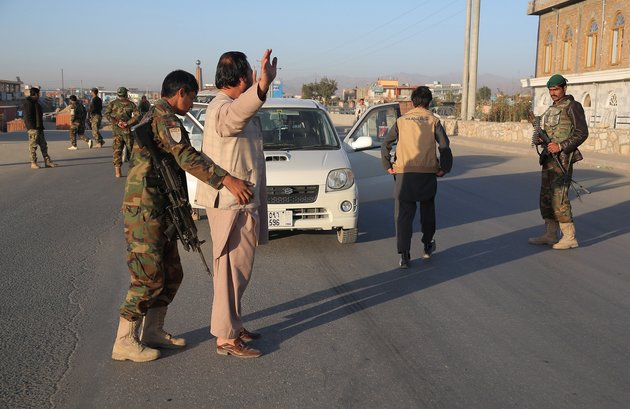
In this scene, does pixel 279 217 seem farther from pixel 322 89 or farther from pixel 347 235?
pixel 322 89

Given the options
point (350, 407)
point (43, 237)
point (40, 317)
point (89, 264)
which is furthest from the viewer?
point (43, 237)

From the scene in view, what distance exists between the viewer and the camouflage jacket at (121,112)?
13.5m

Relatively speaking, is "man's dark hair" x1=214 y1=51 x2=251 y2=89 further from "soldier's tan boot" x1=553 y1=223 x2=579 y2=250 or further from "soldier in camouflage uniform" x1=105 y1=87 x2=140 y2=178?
"soldier in camouflage uniform" x1=105 y1=87 x2=140 y2=178

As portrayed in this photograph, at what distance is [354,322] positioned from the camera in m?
5.00

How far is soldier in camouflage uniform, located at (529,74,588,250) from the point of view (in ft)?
24.2

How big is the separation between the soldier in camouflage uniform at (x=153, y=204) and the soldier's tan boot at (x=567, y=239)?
15.5 feet

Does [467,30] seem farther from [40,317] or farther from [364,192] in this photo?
[40,317]

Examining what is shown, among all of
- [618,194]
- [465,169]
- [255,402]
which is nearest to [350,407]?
[255,402]

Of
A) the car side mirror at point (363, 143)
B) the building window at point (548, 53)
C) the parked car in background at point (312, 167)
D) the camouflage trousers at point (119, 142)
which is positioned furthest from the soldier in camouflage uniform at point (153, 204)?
the building window at point (548, 53)

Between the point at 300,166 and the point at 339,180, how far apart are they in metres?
0.46

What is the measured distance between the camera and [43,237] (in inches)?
320

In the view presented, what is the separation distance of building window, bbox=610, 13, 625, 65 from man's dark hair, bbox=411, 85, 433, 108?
2946 centimetres

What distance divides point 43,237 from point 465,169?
1183cm

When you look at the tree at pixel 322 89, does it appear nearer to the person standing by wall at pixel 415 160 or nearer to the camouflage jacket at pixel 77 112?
the camouflage jacket at pixel 77 112
